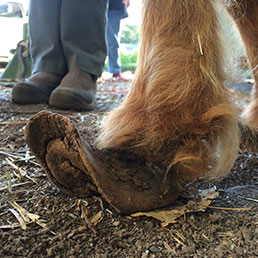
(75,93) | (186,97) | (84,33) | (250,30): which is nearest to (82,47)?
(84,33)

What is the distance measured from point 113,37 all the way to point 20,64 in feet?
5.55

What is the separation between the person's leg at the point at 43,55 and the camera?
1.82 m

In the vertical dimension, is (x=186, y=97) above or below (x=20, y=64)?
above

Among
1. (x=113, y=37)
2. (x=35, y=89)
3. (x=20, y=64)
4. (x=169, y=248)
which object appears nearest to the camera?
(x=169, y=248)

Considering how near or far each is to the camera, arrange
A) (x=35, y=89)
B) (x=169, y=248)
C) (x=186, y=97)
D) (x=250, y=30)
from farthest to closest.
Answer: (x=35, y=89) → (x=250, y=30) → (x=186, y=97) → (x=169, y=248)

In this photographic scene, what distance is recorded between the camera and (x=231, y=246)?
61cm

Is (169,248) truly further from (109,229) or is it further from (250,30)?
(250,30)

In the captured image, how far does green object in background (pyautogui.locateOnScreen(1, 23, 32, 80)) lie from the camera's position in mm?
2900

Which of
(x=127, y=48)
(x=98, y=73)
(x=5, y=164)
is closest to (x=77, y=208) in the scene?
(x=5, y=164)

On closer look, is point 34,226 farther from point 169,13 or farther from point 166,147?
point 169,13

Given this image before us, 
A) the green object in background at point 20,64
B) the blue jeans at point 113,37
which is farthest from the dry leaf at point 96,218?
the blue jeans at point 113,37

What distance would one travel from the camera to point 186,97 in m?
0.73

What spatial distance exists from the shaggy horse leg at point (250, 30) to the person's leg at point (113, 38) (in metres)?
3.17

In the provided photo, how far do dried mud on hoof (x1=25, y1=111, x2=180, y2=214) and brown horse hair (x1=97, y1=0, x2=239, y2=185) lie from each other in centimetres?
5
